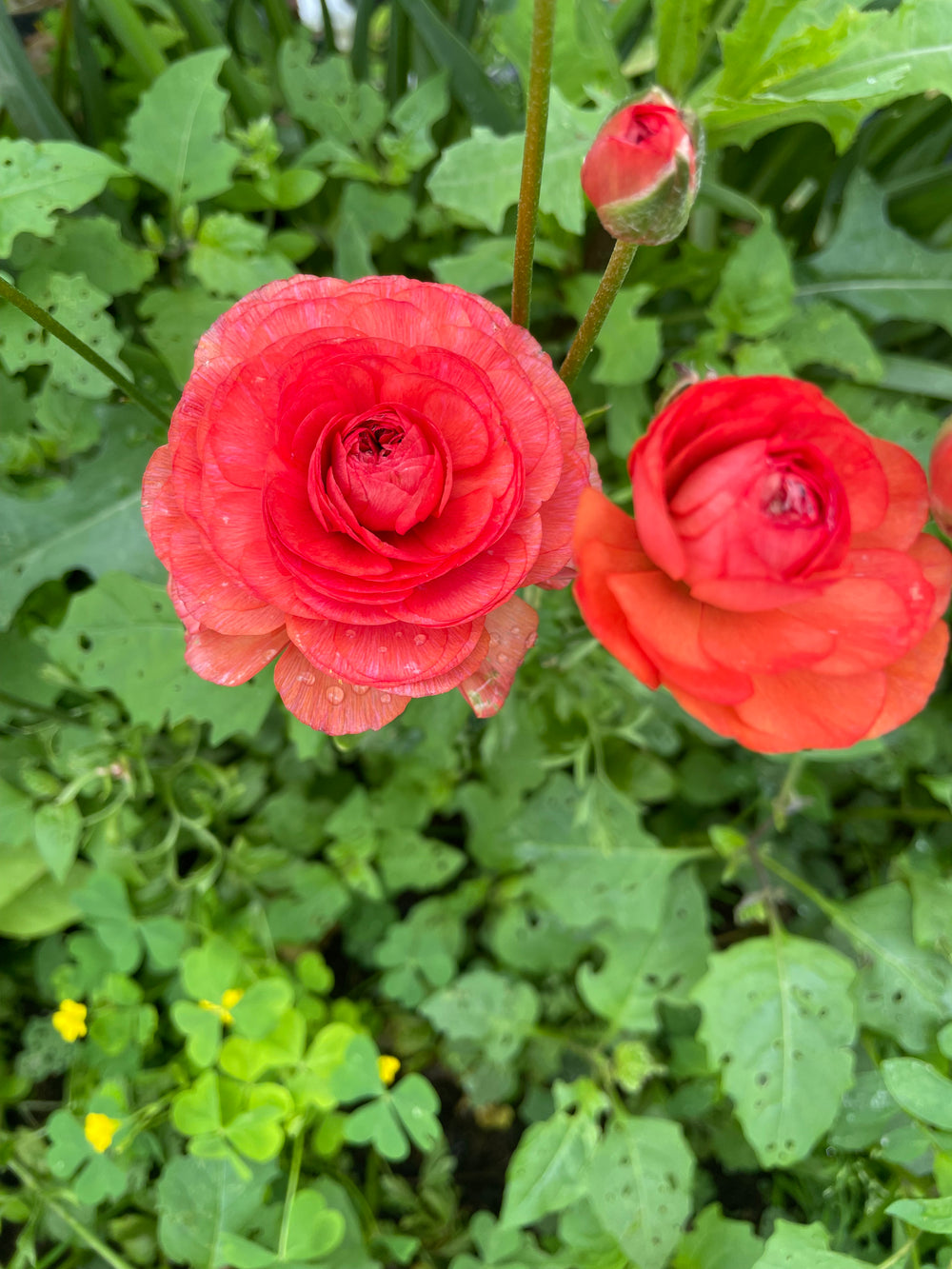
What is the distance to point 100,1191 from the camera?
850 millimetres

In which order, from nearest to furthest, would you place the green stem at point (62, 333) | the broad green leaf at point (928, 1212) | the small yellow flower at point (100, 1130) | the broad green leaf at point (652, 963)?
the green stem at point (62, 333) < the broad green leaf at point (928, 1212) < the small yellow flower at point (100, 1130) < the broad green leaf at point (652, 963)

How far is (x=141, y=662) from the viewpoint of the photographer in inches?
33.3

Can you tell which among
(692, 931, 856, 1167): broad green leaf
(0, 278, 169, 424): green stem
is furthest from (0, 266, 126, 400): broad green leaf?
(692, 931, 856, 1167): broad green leaf

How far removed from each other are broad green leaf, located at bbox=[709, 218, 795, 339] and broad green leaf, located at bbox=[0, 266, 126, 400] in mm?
603

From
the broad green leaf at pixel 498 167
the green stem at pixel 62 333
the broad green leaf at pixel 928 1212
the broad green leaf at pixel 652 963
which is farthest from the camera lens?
the broad green leaf at pixel 652 963

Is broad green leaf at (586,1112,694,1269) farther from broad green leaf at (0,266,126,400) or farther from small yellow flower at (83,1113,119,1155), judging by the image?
broad green leaf at (0,266,126,400)

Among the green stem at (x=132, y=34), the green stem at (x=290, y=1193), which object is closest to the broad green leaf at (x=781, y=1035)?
the green stem at (x=290, y=1193)

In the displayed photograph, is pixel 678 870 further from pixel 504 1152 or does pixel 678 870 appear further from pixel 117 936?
pixel 117 936

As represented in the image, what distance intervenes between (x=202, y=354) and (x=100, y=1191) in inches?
33.7

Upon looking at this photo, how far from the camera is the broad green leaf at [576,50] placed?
880 mm

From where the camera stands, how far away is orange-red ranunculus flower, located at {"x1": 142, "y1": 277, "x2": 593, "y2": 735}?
0.43m

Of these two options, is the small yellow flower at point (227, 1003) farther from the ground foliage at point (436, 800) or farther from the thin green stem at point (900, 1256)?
the thin green stem at point (900, 1256)

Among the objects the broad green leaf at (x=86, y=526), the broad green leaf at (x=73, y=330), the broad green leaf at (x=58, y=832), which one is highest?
the broad green leaf at (x=73, y=330)

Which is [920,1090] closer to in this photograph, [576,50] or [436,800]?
[436,800]
